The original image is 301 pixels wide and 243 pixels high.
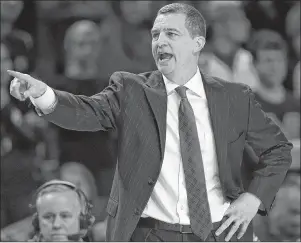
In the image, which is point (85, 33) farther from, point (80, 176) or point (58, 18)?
point (80, 176)

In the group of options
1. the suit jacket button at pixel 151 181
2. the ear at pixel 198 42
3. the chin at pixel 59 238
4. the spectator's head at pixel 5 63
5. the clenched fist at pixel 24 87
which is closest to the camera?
the clenched fist at pixel 24 87

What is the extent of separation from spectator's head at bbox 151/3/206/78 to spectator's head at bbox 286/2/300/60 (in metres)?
1.42

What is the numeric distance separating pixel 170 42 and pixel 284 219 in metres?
1.41

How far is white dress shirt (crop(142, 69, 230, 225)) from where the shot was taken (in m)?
1.27

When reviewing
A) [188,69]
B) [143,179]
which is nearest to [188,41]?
[188,69]

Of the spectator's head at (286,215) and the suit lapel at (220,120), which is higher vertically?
the suit lapel at (220,120)

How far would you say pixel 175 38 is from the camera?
132 centimetres

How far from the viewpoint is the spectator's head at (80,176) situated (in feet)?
8.17

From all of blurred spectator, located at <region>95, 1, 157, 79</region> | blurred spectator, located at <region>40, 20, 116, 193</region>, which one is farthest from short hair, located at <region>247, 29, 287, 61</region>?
blurred spectator, located at <region>40, 20, 116, 193</region>

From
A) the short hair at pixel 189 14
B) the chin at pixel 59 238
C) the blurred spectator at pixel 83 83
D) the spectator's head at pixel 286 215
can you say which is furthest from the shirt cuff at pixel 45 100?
the spectator's head at pixel 286 215

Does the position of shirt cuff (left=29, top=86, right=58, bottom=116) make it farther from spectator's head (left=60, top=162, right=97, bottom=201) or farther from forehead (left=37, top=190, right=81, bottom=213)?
spectator's head (left=60, top=162, right=97, bottom=201)

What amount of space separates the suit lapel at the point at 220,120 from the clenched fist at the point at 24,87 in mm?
372

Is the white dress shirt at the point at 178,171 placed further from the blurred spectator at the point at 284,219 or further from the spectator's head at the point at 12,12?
the spectator's head at the point at 12,12

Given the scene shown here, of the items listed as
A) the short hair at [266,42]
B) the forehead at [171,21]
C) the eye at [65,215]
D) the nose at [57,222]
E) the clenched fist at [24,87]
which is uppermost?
the forehead at [171,21]
